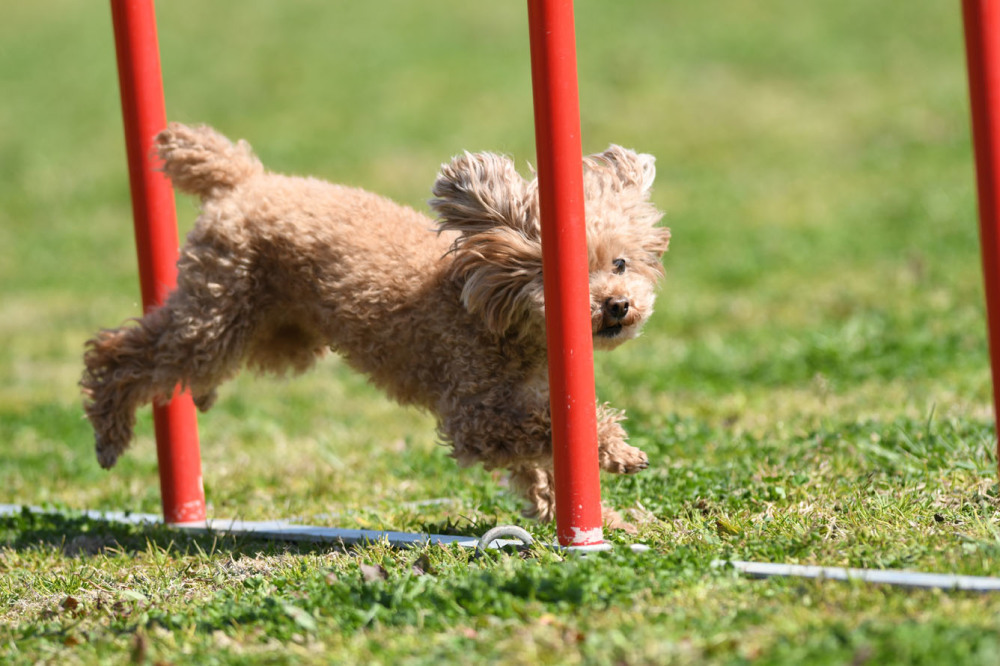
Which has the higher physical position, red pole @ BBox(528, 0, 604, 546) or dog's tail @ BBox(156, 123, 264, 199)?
dog's tail @ BBox(156, 123, 264, 199)

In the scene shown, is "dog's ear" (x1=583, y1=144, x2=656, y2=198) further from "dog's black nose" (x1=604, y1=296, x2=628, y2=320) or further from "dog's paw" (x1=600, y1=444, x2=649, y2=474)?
"dog's paw" (x1=600, y1=444, x2=649, y2=474)

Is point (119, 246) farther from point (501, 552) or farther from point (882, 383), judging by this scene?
point (501, 552)

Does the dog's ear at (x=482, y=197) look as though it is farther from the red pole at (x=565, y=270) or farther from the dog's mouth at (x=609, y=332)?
the red pole at (x=565, y=270)

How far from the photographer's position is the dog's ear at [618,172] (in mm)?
4195

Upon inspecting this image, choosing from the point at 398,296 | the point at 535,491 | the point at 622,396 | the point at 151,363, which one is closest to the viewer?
the point at 398,296

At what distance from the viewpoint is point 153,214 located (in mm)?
4848

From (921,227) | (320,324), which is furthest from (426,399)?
(921,227)

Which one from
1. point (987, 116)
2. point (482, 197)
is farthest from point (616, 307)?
point (987, 116)

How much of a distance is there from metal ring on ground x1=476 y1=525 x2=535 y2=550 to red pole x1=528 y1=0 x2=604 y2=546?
0.45 ft

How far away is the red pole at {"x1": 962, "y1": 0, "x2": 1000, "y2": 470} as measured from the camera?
3066mm

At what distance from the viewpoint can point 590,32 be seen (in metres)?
20.1

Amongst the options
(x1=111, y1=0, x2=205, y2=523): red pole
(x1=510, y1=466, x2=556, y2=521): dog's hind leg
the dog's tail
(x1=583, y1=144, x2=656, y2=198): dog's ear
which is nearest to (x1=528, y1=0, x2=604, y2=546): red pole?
(x1=583, y1=144, x2=656, y2=198): dog's ear

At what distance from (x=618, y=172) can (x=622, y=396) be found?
2.60m

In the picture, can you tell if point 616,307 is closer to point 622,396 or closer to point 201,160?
point 201,160
